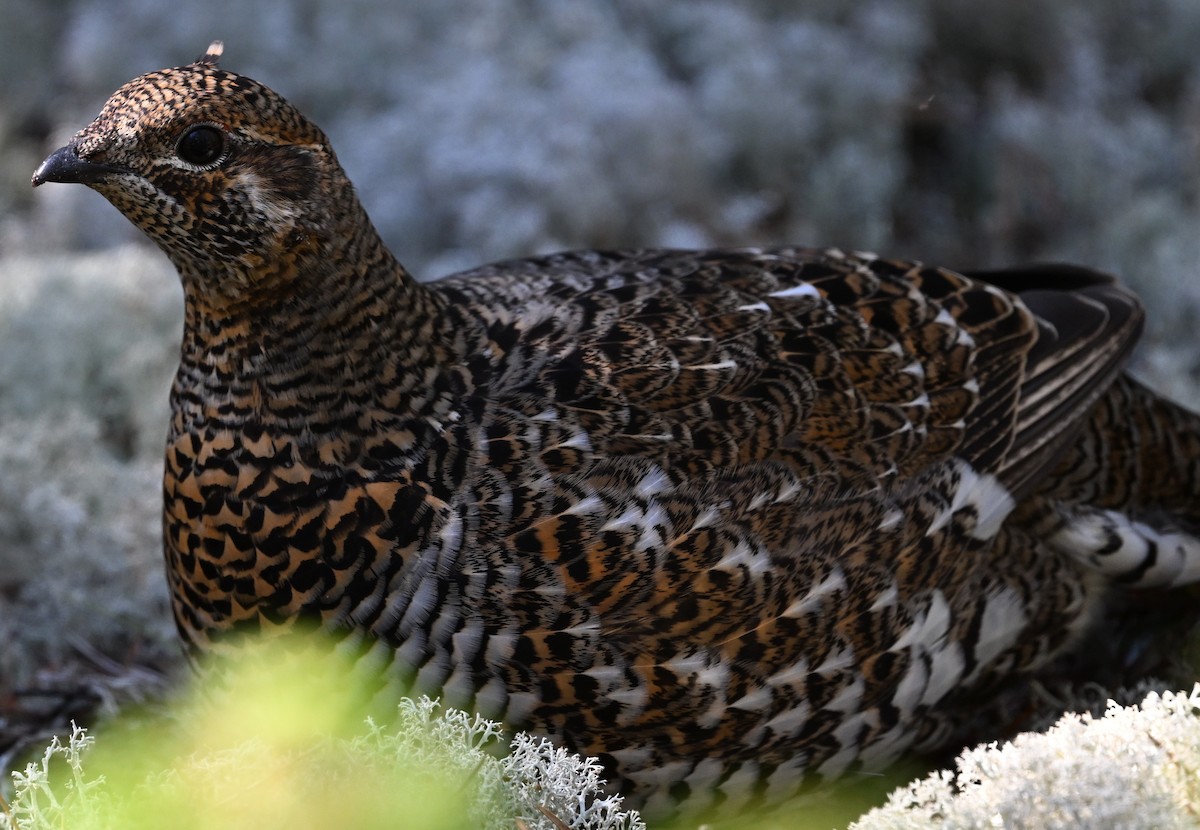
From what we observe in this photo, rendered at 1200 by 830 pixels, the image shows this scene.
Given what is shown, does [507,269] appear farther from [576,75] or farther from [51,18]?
[51,18]

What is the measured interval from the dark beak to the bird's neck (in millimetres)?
249

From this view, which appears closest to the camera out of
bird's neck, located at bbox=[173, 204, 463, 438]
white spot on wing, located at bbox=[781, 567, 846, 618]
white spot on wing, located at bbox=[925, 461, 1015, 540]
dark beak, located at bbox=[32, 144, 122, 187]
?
dark beak, located at bbox=[32, 144, 122, 187]

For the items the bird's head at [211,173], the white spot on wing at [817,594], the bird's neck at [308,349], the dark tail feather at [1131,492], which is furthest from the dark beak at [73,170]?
the dark tail feather at [1131,492]

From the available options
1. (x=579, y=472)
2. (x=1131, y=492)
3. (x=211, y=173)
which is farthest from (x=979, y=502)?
(x=211, y=173)

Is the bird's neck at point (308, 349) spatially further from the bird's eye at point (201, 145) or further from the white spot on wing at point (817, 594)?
the white spot on wing at point (817, 594)

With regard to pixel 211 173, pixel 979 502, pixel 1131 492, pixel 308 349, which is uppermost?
pixel 211 173

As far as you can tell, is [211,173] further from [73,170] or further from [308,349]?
[308,349]

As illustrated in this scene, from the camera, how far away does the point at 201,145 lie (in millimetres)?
2400

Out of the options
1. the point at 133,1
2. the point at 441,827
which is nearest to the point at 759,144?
the point at 133,1

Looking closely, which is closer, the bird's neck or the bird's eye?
the bird's eye

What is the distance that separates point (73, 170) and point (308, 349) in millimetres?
517

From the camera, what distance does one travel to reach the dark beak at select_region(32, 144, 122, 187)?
7.68 ft

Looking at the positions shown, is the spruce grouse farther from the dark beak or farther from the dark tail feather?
the dark tail feather

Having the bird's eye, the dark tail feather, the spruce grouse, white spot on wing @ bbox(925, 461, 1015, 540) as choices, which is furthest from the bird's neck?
the dark tail feather
